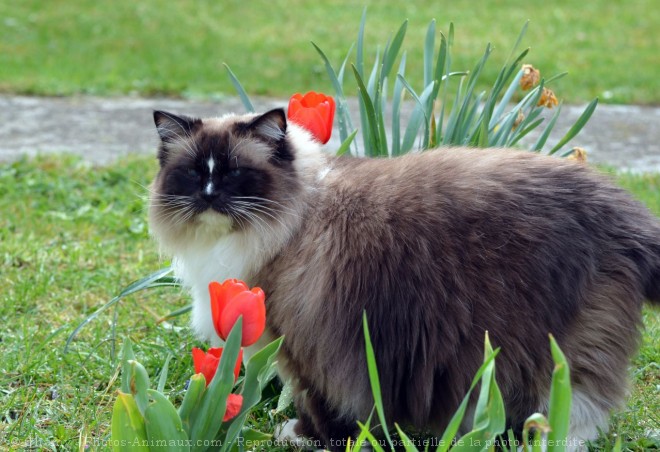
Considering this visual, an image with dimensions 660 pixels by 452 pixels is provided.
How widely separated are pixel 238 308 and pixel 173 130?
0.89 m

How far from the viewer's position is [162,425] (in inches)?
85.4

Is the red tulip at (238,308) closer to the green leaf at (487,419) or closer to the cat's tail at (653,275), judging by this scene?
the green leaf at (487,419)

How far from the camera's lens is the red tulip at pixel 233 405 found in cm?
233

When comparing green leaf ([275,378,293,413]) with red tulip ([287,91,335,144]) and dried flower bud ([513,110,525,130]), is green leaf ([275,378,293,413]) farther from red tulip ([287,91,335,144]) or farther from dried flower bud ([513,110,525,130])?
dried flower bud ([513,110,525,130])

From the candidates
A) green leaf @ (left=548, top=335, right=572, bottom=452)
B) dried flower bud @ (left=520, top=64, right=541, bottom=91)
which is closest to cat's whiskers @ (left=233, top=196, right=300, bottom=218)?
green leaf @ (left=548, top=335, right=572, bottom=452)

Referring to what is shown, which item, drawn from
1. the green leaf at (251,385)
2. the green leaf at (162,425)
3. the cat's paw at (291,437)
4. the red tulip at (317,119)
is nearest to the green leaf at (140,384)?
the green leaf at (162,425)

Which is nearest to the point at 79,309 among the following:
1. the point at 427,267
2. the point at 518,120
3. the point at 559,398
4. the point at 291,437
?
the point at 291,437

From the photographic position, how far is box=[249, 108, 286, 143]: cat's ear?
276cm

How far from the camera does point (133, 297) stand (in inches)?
163

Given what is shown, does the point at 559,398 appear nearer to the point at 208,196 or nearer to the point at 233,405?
the point at 233,405

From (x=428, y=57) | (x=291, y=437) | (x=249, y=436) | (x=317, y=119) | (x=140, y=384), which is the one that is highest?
(x=428, y=57)

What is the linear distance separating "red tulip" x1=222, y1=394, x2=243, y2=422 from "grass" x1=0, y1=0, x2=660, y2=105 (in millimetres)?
6094

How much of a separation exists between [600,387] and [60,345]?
7.31ft

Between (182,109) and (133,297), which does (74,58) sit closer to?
(182,109)
